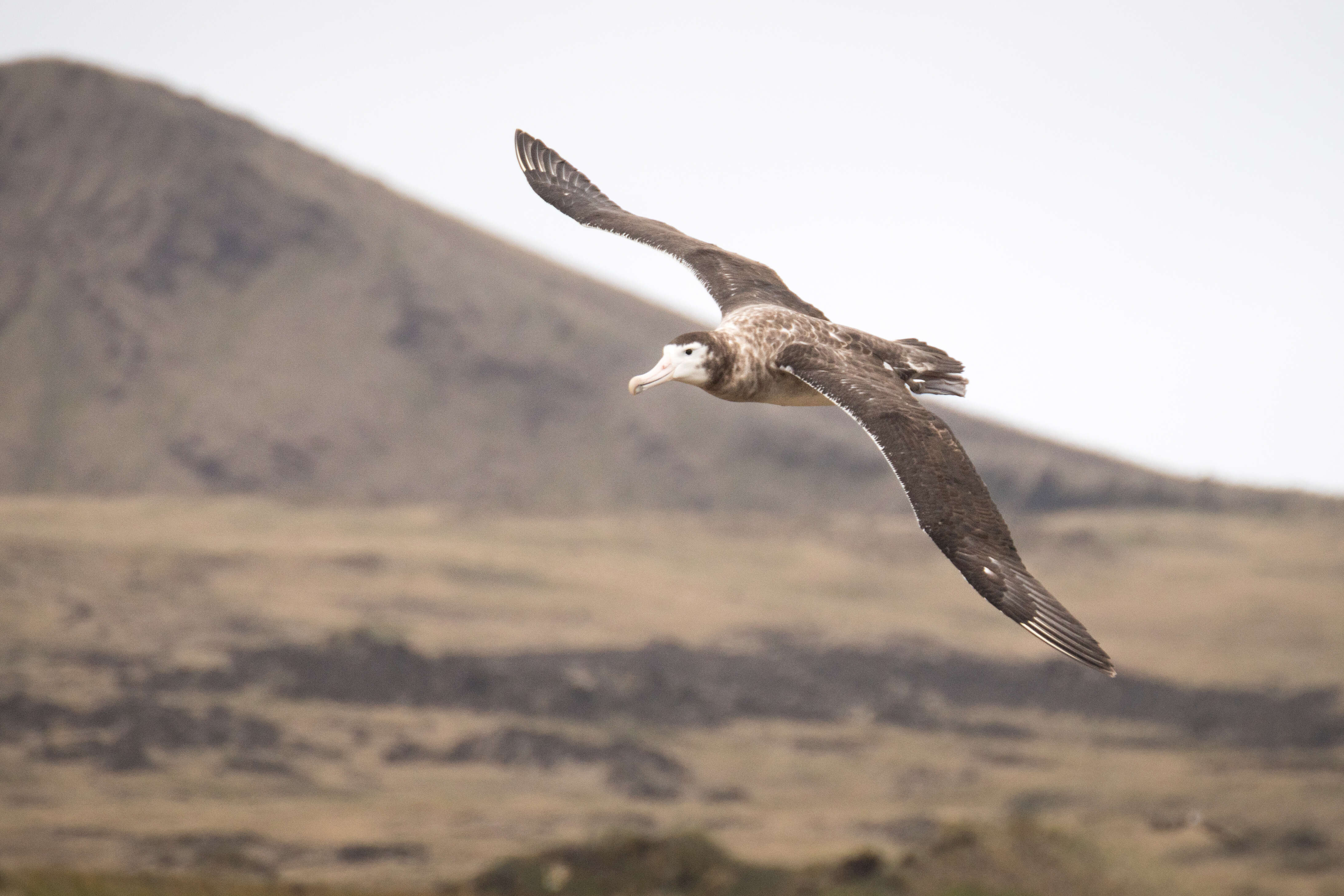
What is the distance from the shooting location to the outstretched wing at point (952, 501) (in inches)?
434

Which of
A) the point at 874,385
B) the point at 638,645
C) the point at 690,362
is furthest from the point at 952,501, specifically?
the point at 638,645

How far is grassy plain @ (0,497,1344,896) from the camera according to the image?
39.1 meters

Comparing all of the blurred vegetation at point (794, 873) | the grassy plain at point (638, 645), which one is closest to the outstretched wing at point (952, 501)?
the blurred vegetation at point (794, 873)

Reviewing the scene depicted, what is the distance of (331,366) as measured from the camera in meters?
102

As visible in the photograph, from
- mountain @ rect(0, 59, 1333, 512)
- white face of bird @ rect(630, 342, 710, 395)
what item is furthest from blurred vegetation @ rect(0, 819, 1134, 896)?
mountain @ rect(0, 59, 1333, 512)

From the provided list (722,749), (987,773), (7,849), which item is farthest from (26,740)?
(987,773)

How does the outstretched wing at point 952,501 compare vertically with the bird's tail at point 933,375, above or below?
below

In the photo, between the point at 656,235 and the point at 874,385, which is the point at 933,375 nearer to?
the point at 874,385

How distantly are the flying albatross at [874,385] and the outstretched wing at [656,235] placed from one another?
2 centimetres

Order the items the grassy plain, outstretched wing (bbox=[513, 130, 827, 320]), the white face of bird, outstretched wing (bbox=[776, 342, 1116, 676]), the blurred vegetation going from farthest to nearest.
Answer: the grassy plain < the blurred vegetation < outstretched wing (bbox=[513, 130, 827, 320]) < the white face of bird < outstretched wing (bbox=[776, 342, 1116, 676])

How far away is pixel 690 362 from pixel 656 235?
14.0 feet

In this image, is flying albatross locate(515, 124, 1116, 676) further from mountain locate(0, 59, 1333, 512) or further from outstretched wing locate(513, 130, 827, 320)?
mountain locate(0, 59, 1333, 512)

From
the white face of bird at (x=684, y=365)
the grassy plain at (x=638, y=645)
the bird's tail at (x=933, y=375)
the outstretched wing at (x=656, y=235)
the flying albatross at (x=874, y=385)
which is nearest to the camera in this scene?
the flying albatross at (x=874, y=385)

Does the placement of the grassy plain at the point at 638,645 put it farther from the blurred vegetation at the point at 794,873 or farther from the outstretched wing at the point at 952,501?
the outstretched wing at the point at 952,501
